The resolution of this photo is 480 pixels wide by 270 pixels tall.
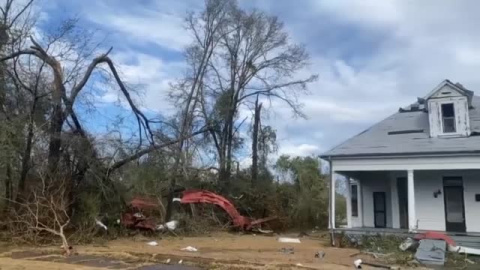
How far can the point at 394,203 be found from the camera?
21297 millimetres

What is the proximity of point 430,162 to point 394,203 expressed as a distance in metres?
3.57

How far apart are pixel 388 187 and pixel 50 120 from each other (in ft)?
47.4

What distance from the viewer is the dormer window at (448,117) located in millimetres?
19469

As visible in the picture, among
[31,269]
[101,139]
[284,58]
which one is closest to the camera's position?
[31,269]

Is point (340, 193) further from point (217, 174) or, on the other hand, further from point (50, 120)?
point (50, 120)

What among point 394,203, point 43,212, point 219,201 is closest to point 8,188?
point 43,212

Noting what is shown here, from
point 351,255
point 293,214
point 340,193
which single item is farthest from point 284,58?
point 351,255

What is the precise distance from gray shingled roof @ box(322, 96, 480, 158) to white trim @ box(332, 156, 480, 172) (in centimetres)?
30

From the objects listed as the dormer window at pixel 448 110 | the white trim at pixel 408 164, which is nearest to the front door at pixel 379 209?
the white trim at pixel 408 164

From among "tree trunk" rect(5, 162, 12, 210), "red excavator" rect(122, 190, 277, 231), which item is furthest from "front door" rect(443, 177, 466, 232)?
"tree trunk" rect(5, 162, 12, 210)

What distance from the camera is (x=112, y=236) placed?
2031 centimetres

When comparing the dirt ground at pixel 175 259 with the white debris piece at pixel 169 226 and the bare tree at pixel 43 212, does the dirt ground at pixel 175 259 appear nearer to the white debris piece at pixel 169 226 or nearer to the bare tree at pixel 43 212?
the bare tree at pixel 43 212

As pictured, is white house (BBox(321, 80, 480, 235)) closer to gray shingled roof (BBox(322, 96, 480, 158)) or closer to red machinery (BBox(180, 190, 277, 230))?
gray shingled roof (BBox(322, 96, 480, 158))

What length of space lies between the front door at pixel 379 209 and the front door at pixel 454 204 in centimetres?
290
